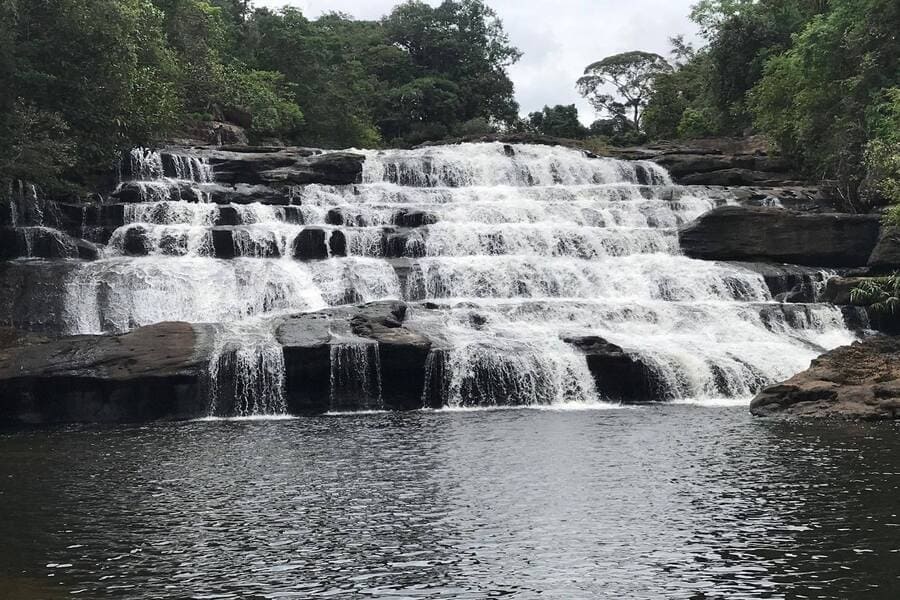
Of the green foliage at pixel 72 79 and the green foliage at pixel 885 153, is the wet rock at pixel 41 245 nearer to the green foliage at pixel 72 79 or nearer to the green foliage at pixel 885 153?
the green foliage at pixel 72 79

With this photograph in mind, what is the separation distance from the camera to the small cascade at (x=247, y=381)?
81.2ft

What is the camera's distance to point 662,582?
30.9ft

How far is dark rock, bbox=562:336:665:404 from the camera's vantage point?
26.1 metres

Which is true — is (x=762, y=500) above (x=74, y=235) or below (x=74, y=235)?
below

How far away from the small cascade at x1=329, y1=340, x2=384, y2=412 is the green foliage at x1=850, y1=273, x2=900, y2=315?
53.3 feet

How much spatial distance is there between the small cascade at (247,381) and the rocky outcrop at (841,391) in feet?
41.2

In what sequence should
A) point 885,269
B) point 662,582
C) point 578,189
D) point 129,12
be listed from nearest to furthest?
point 662,582 < point 885,269 < point 129,12 < point 578,189

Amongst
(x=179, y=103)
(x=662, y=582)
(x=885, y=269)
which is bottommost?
(x=662, y=582)

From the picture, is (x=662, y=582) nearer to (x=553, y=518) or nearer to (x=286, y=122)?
(x=553, y=518)

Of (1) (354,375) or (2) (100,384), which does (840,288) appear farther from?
(2) (100,384)

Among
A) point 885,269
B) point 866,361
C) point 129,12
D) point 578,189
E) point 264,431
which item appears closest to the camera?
point 264,431

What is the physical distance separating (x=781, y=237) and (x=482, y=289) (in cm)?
1247

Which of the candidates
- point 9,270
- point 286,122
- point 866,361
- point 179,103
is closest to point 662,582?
point 866,361

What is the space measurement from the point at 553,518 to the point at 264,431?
35.4ft
